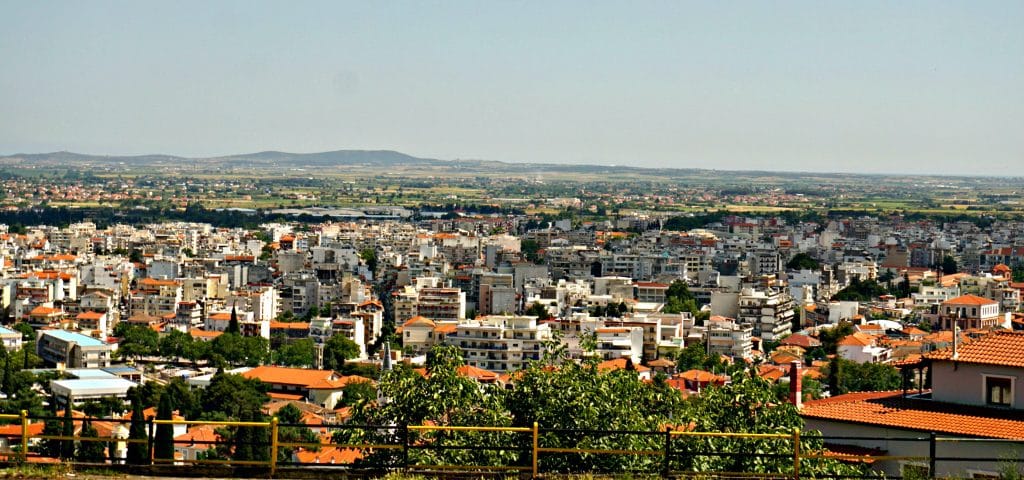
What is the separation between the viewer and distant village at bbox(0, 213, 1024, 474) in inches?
672

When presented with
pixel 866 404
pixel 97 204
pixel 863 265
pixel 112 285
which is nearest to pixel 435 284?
pixel 112 285

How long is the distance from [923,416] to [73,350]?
29917 mm

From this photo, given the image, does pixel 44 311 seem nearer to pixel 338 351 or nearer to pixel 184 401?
pixel 338 351

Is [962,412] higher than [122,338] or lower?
higher

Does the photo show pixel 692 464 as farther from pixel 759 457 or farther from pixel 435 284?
pixel 435 284

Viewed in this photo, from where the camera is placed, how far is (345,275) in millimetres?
57156

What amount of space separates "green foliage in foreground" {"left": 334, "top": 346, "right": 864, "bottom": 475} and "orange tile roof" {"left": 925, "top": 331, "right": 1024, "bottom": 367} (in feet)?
4.47

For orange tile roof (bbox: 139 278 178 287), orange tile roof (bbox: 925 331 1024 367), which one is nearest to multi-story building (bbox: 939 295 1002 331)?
orange tile roof (bbox: 139 278 178 287)

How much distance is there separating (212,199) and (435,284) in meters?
87.4

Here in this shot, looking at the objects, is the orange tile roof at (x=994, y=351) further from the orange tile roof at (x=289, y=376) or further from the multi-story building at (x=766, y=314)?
the multi-story building at (x=766, y=314)

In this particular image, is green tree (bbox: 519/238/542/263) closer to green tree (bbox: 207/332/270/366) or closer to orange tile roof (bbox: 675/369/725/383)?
green tree (bbox: 207/332/270/366)

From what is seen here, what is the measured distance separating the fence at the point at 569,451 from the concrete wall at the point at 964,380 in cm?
96

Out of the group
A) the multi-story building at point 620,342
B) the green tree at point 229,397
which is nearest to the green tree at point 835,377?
the multi-story building at point 620,342

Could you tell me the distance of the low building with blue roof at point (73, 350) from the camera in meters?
36.5
